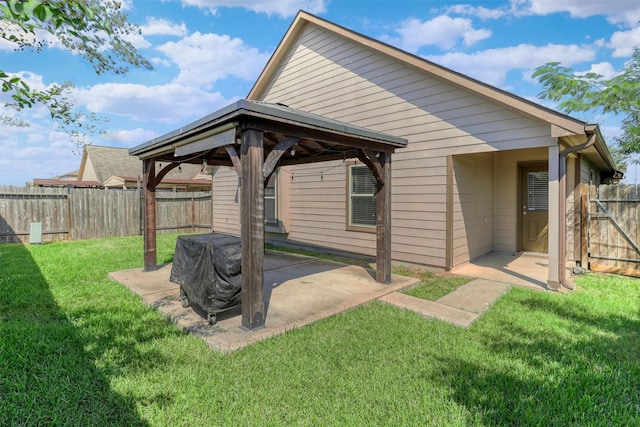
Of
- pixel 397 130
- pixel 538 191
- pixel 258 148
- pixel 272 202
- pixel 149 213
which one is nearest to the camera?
pixel 258 148

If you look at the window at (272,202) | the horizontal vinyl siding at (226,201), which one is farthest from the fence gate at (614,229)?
the horizontal vinyl siding at (226,201)

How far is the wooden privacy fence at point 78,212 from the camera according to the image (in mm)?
9688

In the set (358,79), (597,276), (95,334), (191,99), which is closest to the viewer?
(95,334)

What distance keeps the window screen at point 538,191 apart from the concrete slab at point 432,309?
499 centimetres

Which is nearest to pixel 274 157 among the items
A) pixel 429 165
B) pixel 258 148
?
pixel 258 148

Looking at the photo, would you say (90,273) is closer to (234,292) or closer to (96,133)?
(96,133)

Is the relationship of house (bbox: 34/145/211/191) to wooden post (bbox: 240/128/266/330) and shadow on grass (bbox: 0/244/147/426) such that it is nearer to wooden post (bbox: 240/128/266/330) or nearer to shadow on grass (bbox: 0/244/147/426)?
shadow on grass (bbox: 0/244/147/426)

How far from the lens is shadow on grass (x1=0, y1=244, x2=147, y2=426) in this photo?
210 cm

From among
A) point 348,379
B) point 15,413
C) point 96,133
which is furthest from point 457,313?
point 96,133

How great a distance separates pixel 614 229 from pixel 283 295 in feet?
20.3

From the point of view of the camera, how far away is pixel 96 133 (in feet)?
12.6

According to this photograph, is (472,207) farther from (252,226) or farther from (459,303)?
(252,226)

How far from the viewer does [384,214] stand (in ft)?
16.7

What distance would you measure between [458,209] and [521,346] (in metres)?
3.59
